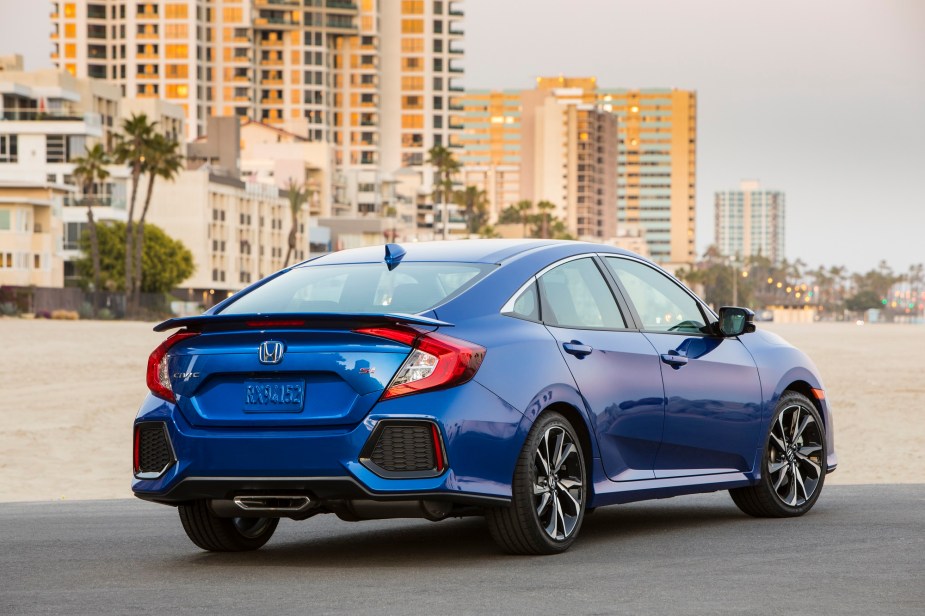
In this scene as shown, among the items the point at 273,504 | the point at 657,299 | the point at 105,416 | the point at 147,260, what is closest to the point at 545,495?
the point at 273,504

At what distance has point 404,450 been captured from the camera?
7406mm

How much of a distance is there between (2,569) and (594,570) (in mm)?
2769

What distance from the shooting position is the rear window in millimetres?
8016

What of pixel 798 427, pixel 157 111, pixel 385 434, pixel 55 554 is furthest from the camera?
pixel 157 111

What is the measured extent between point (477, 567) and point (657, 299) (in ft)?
7.50

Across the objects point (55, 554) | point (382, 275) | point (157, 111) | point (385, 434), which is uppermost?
point (157, 111)

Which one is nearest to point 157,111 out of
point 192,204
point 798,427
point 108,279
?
point 192,204

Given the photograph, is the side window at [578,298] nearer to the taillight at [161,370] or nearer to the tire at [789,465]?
the tire at [789,465]

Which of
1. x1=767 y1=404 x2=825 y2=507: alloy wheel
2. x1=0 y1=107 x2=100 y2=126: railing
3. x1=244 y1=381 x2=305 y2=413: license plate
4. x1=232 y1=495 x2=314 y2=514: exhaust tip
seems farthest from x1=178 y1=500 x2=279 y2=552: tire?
x1=0 y1=107 x2=100 y2=126: railing

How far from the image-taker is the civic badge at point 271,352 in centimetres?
757

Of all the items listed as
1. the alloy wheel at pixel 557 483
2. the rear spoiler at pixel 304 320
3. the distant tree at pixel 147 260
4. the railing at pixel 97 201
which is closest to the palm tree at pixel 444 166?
the distant tree at pixel 147 260

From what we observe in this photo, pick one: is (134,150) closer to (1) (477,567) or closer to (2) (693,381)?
(2) (693,381)

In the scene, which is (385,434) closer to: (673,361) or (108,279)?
(673,361)

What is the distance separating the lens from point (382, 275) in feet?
27.7
